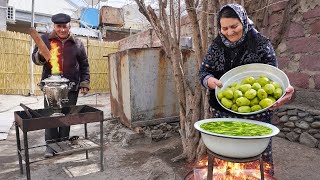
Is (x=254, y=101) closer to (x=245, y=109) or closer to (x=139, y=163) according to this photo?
(x=245, y=109)

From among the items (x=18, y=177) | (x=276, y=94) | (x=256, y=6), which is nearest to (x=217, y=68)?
(x=276, y=94)

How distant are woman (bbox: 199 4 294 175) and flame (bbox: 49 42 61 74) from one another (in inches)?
83.1

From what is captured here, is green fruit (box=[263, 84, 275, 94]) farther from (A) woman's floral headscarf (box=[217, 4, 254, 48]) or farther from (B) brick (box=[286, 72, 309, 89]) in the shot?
(B) brick (box=[286, 72, 309, 89])

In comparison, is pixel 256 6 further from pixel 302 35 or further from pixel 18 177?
pixel 18 177

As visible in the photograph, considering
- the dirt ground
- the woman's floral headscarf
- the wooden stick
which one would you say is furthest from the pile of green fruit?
the wooden stick

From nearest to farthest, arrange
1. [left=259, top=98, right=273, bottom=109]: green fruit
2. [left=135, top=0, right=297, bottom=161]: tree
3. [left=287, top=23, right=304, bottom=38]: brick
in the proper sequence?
1. [left=259, top=98, right=273, bottom=109]: green fruit
2. [left=135, top=0, right=297, bottom=161]: tree
3. [left=287, top=23, right=304, bottom=38]: brick

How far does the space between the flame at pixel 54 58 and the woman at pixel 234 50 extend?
6.93 ft

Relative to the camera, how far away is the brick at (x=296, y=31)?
13.2 feet

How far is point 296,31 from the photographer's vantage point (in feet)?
13.5

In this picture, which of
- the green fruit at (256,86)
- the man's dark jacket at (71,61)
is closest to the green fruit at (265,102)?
the green fruit at (256,86)

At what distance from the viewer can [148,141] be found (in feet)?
15.0

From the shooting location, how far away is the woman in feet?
6.71

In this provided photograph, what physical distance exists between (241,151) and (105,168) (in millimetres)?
2436

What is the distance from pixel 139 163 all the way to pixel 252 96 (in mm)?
2395
